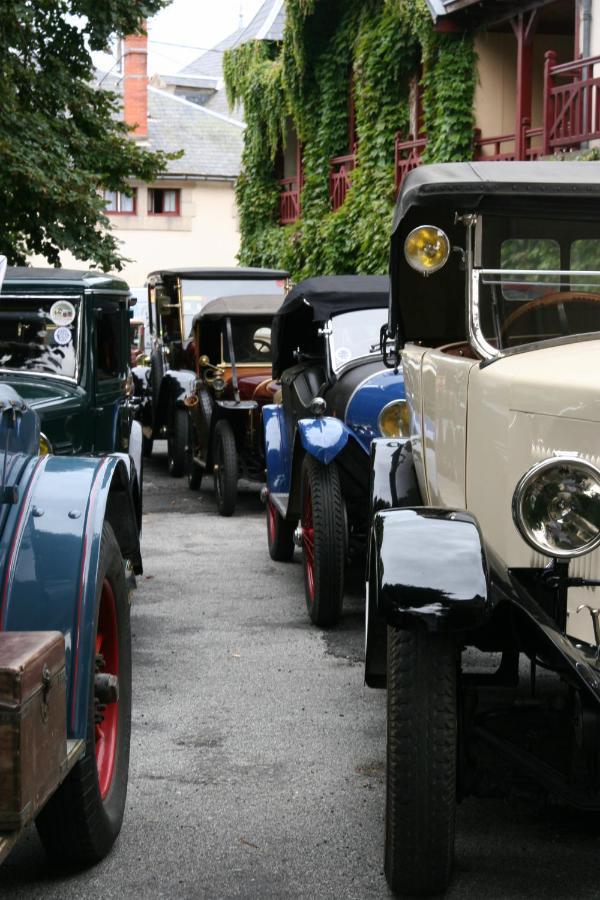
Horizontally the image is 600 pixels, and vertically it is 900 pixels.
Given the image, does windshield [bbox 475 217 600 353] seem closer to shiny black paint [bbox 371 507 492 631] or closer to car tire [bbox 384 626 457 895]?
shiny black paint [bbox 371 507 492 631]

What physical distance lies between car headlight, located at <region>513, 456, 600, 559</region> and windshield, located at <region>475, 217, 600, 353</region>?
43.0 inches

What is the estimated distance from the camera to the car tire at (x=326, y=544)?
654 cm

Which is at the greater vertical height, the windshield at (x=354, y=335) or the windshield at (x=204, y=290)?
the windshield at (x=204, y=290)

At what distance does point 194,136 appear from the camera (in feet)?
141

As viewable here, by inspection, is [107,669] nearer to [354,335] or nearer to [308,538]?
[308,538]

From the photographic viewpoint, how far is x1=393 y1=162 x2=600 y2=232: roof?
14.0ft

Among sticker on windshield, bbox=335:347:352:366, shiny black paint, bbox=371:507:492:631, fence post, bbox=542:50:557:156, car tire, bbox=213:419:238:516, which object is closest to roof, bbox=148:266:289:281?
car tire, bbox=213:419:238:516

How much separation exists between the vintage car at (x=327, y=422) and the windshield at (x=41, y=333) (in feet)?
4.68

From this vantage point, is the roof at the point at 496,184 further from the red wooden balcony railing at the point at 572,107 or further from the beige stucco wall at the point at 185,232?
the beige stucco wall at the point at 185,232

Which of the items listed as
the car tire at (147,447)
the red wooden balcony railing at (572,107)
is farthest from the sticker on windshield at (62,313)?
the red wooden balcony railing at (572,107)

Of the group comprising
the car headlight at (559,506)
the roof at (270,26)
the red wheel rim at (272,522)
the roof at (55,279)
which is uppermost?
the roof at (270,26)

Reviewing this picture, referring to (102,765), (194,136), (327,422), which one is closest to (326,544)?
(327,422)

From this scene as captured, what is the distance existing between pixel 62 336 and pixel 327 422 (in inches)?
66.2

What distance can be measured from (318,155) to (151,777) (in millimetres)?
19568
